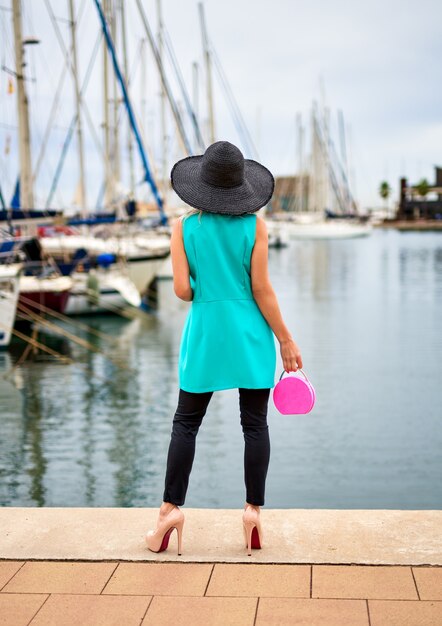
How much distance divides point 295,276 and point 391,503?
3027 cm

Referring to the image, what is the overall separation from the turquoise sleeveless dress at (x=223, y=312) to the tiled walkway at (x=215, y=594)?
73 cm

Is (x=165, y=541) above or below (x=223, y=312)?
below

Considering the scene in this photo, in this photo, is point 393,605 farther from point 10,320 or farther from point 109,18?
point 109,18

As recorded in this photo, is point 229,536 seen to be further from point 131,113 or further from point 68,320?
point 131,113

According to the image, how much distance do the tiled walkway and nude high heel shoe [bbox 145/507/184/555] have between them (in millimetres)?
131

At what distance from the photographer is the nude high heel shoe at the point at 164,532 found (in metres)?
3.70

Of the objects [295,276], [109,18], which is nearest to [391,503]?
[109,18]

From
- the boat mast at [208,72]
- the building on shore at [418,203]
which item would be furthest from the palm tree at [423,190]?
the boat mast at [208,72]

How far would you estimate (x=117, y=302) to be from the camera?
24.0 m

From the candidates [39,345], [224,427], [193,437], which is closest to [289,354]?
[193,437]

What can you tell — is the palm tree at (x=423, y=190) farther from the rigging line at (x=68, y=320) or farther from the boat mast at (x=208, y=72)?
the rigging line at (x=68, y=320)

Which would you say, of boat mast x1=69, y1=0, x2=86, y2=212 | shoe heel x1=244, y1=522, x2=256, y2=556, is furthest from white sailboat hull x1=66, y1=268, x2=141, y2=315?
shoe heel x1=244, y1=522, x2=256, y2=556

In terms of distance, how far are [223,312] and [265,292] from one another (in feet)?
0.59

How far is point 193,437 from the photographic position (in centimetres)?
391
